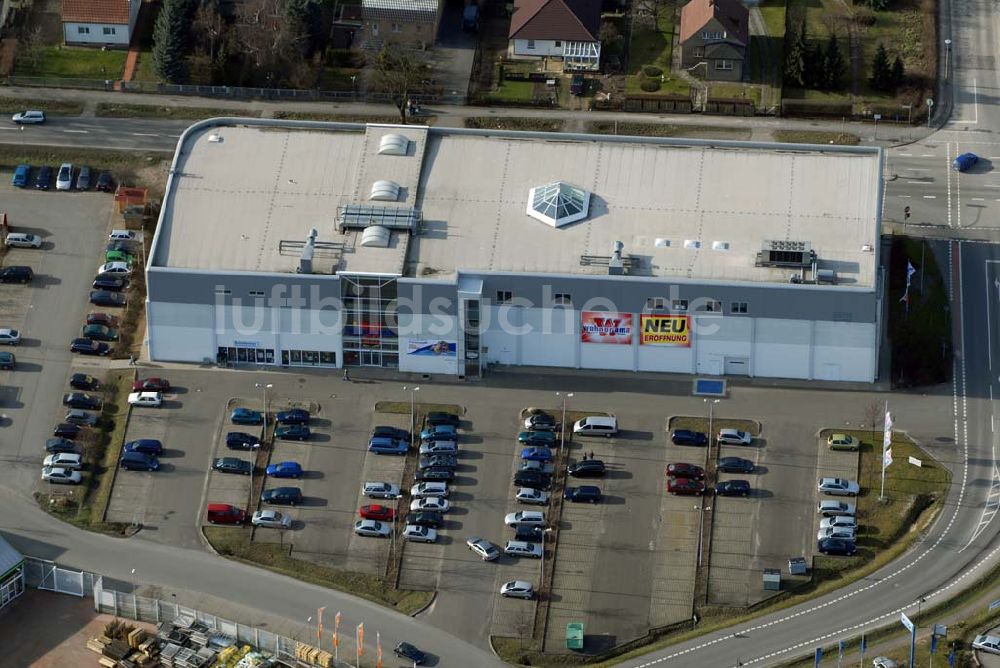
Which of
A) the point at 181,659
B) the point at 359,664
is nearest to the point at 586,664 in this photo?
the point at 359,664

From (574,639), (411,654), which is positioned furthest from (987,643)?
(411,654)

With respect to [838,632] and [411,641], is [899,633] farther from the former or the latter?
[411,641]

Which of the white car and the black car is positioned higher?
the white car

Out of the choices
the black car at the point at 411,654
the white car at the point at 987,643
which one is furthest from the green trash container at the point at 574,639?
the white car at the point at 987,643

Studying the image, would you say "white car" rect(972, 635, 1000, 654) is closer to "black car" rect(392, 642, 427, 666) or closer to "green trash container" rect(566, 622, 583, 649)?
"green trash container" rect(566, 622, 583, 649)

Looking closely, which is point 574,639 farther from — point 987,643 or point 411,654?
point 987,643

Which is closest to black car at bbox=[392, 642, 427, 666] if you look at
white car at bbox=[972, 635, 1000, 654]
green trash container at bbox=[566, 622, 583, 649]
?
green trash container at bbox=[566, 622, 583, 649]

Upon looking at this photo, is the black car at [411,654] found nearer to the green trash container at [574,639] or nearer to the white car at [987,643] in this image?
the green trash container at [574,639]
